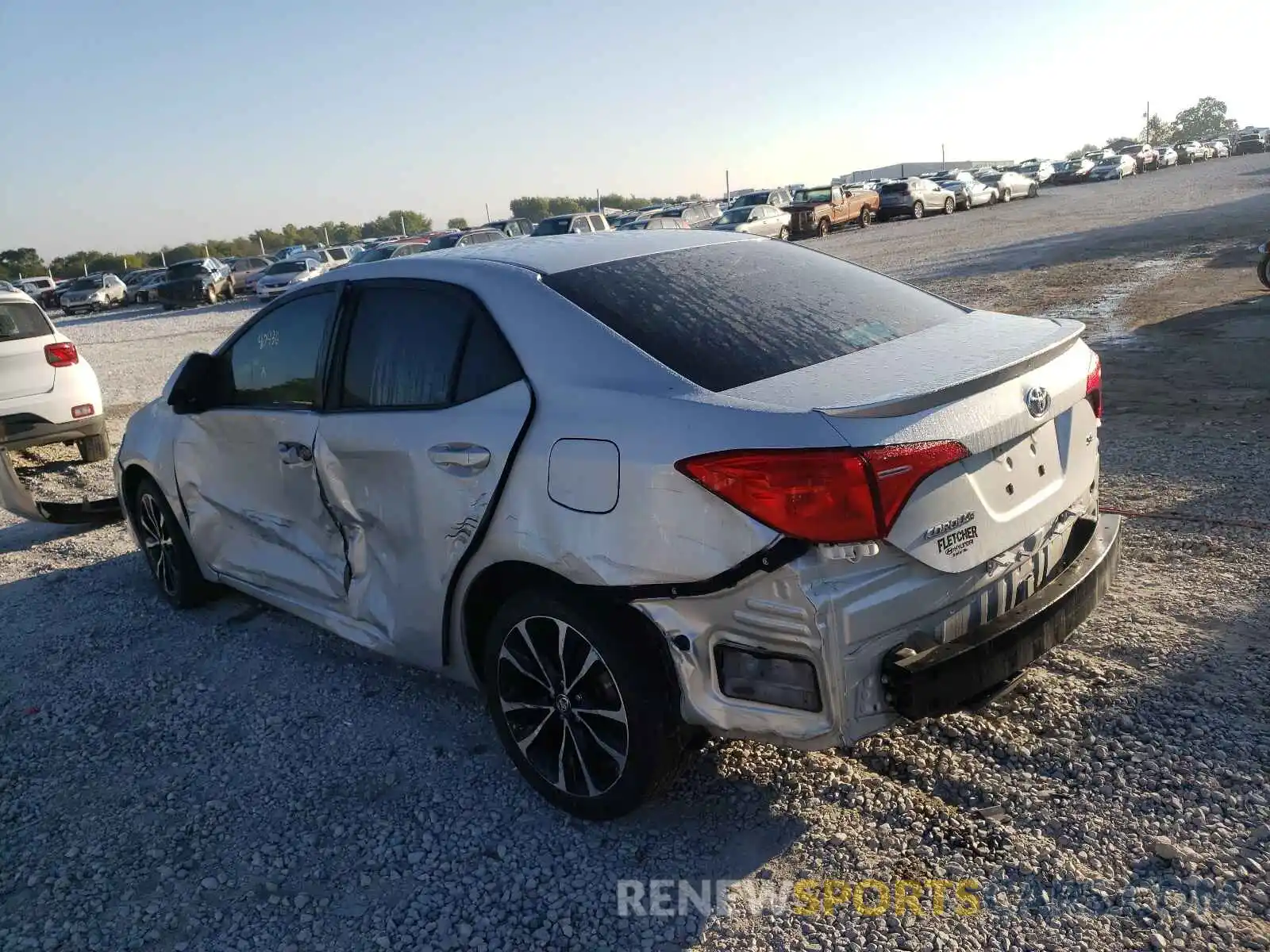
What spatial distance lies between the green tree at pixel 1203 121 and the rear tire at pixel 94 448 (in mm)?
158272

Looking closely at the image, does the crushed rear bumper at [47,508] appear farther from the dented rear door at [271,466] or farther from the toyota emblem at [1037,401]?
the toyota emblem at [1037,401]

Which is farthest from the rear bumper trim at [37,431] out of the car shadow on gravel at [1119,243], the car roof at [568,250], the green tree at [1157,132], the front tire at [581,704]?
the green tree at [1157,132]

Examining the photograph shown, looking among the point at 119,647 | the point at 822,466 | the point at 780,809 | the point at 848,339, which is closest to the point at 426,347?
the point at 848,339

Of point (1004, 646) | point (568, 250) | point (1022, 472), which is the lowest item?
point (1004, 646)

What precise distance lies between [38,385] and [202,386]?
4.97 m

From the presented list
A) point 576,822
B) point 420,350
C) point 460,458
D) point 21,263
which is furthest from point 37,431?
point 21,263

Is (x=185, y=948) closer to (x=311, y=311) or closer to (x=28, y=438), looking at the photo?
(x=311, y=311)

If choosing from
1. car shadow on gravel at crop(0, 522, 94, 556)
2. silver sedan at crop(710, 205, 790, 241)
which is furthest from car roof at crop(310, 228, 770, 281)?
silver sedan at crop(710, 205, 790, 241)

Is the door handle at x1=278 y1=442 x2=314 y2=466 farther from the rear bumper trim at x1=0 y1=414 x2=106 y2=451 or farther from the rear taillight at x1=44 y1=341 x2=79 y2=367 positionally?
the rear taillight at x1=44 y1=341 x2=79 y2=367

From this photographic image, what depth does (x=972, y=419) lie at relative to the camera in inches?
104

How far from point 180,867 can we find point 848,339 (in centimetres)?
267

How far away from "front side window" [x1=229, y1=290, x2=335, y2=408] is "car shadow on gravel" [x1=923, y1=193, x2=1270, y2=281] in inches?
602

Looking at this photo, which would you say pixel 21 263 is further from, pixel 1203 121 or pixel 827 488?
pixel 1203 121

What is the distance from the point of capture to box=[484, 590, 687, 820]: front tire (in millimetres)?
2826
